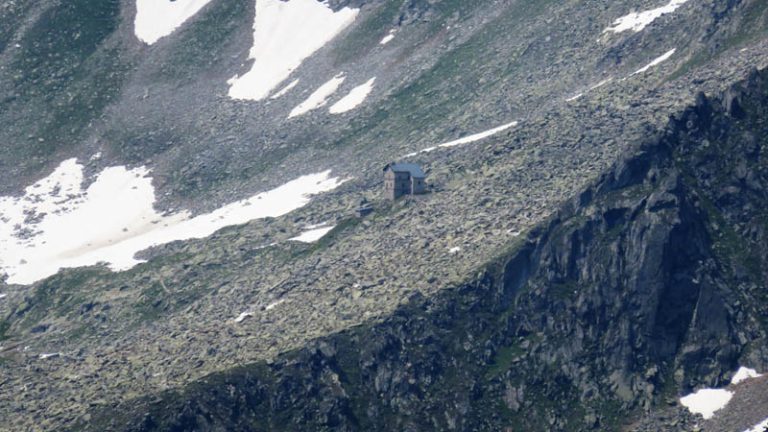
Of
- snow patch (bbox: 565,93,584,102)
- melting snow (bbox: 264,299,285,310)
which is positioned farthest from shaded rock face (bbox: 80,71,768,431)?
snow patch (bbox: 565,93,584,102)

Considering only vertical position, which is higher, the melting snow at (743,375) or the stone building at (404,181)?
the stone building at (404,181)

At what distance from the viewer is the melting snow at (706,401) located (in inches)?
5679

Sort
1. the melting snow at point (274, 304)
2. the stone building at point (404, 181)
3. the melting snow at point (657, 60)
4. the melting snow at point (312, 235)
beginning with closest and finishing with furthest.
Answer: the melting snow at point (274, 304)
the melting snow at point (312, 235)
the stone building at point (404, 181)
the melting snow at point (657, 60)

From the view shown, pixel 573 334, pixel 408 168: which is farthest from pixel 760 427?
pixel 408 168

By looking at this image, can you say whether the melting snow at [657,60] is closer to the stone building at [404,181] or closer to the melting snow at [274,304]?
the stone building at [404,181]

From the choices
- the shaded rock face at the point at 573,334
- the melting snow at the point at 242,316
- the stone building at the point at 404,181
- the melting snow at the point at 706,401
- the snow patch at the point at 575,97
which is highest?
the melting snow at the point at 242,316

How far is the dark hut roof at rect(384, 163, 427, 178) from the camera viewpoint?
18638 centimetres

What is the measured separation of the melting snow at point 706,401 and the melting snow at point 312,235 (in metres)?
53.4

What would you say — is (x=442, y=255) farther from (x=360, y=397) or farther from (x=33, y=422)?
(x=33, y=422)

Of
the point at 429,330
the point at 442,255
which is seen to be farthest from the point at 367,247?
the point at 429,330

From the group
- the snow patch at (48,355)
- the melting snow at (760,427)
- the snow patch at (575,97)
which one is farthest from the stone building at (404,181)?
the melting snow at (760,427)

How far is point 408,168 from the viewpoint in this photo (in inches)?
7402

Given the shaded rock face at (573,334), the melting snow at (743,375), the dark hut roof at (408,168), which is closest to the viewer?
the melting snow at (743,375)

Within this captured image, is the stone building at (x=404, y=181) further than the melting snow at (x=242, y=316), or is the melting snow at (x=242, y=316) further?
the stone building at (x=404, y=181)
